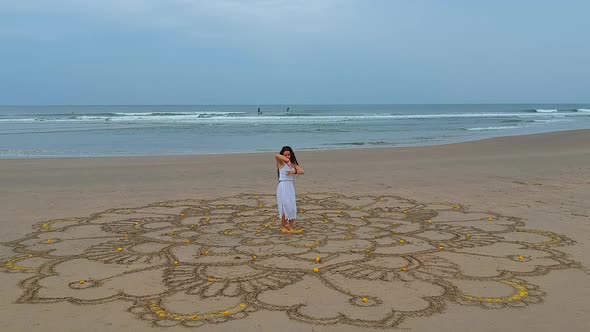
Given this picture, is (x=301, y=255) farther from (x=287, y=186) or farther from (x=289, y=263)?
(x=287, y=186)

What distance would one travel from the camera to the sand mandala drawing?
15.7 feet

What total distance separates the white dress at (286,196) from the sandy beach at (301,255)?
15.3 inches

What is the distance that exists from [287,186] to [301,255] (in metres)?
1.45

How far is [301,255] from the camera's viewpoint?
634 centimetres

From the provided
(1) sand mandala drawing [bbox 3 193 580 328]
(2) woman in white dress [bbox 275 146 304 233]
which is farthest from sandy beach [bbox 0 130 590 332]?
(2) woman in white dress [bbox 275 146 304 233]

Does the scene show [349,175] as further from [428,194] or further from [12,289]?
[12,289]

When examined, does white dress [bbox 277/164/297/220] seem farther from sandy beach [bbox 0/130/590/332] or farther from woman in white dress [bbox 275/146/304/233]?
sandy beach [bbox 0/130/590/332]

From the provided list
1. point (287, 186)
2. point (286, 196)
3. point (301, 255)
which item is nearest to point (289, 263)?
point (301, 255)

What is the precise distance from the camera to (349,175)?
13.7 meters

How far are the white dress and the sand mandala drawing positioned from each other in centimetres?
34

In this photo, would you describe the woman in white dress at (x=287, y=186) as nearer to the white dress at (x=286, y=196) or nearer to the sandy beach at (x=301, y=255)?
the white dress at (x=286, y=196)

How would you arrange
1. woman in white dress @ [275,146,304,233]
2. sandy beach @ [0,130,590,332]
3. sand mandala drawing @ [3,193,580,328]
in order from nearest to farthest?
sandy beach @ [0,130,590,332] → sand mandala drawing @ [3,193,580,328] → woman in white dress @ [275,146,304,233]

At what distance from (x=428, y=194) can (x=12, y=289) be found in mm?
7999

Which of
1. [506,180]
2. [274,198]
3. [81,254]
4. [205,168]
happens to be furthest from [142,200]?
[506,180]
